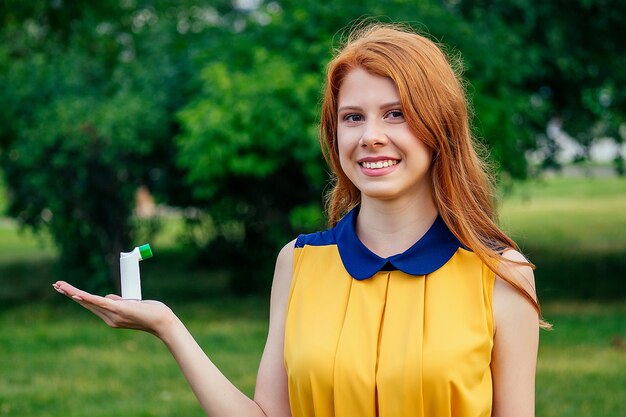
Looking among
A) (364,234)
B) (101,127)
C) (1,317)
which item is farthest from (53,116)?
(364,234)

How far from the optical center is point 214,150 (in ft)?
29.8

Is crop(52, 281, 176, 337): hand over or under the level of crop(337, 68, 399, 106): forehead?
under

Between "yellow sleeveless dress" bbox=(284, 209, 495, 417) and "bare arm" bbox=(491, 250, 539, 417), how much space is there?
0.09 feet

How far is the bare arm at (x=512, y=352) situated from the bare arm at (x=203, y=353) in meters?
0.53

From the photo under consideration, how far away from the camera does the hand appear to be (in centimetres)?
232

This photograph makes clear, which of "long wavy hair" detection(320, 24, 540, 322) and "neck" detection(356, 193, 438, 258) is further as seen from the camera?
"neck" detection(356, 193, 438, 258)

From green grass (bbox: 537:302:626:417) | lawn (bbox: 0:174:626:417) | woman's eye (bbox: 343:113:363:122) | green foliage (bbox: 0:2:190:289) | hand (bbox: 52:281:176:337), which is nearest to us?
hand (bbox: 52:281:176:337)

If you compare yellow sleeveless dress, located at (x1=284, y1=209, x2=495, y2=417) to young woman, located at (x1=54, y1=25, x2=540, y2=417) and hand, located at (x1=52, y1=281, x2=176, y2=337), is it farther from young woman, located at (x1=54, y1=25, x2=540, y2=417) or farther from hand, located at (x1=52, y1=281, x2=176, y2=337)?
hand, located at (x1=52, y1=281, x2=176, y2=337)

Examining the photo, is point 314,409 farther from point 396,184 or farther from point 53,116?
point 53,116

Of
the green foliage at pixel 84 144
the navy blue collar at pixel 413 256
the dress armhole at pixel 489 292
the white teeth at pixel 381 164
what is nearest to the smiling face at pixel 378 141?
the white teeth at pixel 381 164

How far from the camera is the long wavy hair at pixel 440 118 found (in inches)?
93.5

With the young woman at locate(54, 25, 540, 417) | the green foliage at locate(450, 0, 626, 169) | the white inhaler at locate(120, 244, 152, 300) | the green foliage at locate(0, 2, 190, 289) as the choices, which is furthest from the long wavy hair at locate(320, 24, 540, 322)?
the green foliage at locate(0, 2, 190, 289)

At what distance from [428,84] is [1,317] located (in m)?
9.12

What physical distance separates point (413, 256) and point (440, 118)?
0.33 m
